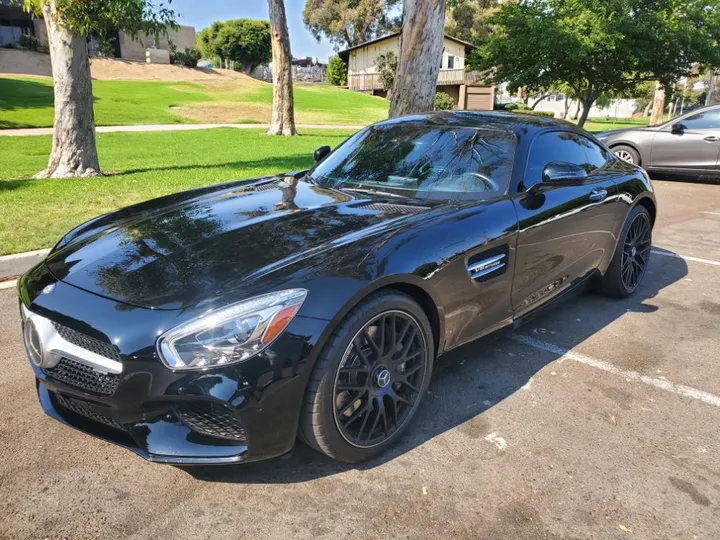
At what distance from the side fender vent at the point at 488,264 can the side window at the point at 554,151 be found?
597 millimetres

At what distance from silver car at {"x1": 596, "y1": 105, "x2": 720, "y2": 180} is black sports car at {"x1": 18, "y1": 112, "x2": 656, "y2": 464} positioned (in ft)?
27.1

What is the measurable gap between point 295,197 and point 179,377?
1.67 m

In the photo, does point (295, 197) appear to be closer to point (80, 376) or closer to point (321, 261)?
point (321, 261)

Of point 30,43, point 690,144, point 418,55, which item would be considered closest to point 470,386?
point 418,55

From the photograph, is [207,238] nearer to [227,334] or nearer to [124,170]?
[227,334]

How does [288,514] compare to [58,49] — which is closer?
[288,514]

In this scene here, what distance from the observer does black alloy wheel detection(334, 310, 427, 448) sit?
2.44 meters

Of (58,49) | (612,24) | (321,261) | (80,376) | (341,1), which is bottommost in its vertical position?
(80,376)

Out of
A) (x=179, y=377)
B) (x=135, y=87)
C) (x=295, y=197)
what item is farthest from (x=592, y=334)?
(x=135, y=87)

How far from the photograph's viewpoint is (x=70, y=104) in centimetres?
943

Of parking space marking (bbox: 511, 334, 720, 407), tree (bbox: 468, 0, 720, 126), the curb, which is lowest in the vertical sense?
parking space marking (bbox: 511, 334, 720, 407)

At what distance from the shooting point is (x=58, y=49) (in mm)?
9156

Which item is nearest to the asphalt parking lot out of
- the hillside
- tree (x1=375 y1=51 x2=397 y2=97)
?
the hillside

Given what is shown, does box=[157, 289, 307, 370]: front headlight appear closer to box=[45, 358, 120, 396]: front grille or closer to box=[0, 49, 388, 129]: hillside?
box=[45, 358, 120, 396]: front grille
